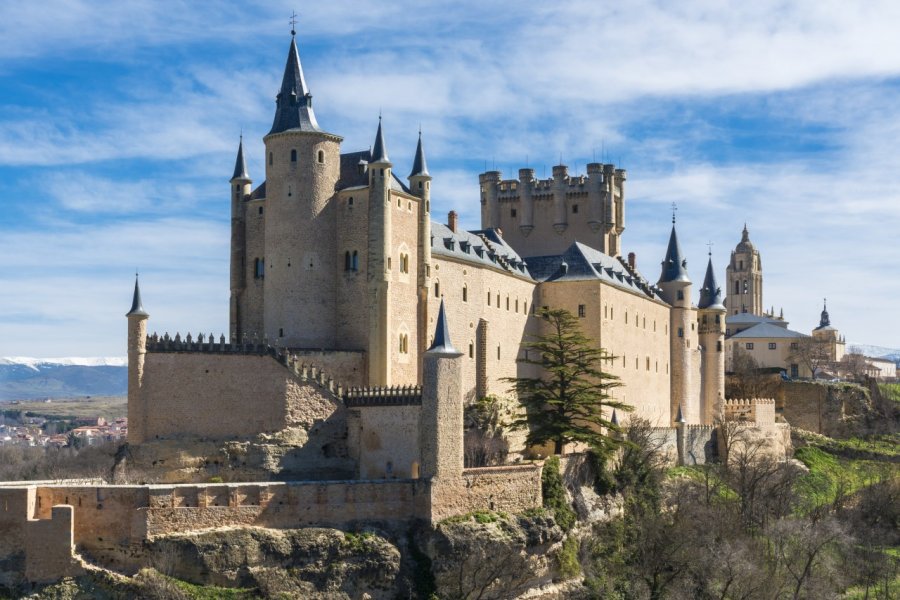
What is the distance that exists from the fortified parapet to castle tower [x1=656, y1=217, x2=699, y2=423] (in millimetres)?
4257

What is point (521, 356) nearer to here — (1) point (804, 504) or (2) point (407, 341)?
(2) point (407, 341)

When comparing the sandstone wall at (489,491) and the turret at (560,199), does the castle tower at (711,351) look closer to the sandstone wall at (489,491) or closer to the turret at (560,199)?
the turret at (560,199)

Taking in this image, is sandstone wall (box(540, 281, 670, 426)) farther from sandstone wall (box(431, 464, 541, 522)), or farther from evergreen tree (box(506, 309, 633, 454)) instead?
sandstone wall (box(431, 464, 541, 522))

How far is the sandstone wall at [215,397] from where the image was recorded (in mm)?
55438

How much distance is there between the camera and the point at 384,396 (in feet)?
184

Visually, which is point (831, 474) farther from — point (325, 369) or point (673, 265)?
point (325, 369)

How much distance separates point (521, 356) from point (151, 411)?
82.2 feet

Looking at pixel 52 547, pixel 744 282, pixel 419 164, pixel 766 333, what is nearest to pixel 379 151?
pixel 419 164

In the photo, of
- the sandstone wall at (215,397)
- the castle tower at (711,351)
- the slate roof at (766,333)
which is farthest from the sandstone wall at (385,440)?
the slate roof at (766,333)

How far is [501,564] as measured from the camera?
52094mm

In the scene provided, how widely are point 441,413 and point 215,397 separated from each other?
1070 centimetres


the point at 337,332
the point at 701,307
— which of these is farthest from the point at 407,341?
the point at 701,307

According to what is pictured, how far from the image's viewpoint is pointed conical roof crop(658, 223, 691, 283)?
297 feet

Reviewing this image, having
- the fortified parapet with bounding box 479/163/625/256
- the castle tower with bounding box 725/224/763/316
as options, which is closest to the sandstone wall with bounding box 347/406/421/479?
the fortified parapet with bounding box 479/163/625/256
